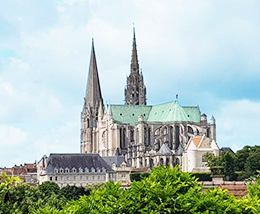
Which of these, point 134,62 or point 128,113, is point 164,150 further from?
point 134,62

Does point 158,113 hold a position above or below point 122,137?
above

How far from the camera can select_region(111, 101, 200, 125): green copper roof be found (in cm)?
13301

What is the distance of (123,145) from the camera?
134m

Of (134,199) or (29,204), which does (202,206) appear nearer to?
(134,199)

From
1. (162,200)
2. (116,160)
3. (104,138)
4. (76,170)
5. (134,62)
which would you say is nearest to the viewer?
(162,200)

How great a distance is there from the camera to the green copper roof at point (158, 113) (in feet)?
436

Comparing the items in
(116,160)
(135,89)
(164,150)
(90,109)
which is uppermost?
(135,89)

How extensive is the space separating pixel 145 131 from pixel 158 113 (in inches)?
244

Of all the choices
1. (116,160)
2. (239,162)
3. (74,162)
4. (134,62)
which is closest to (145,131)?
(116,160)

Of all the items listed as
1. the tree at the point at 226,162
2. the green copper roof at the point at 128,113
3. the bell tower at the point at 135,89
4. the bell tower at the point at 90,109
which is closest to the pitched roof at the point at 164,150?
the green copper roof at the point at 128,113

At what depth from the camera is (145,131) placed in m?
133

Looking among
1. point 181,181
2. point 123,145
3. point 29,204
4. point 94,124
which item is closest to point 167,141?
point 123,145

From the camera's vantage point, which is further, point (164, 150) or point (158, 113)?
point (158, 113)

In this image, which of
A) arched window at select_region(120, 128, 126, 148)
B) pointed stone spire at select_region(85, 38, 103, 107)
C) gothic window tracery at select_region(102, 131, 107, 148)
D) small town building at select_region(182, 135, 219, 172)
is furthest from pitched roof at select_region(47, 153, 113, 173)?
pointed stone spire at select_region(85, 38, 103, 107)
